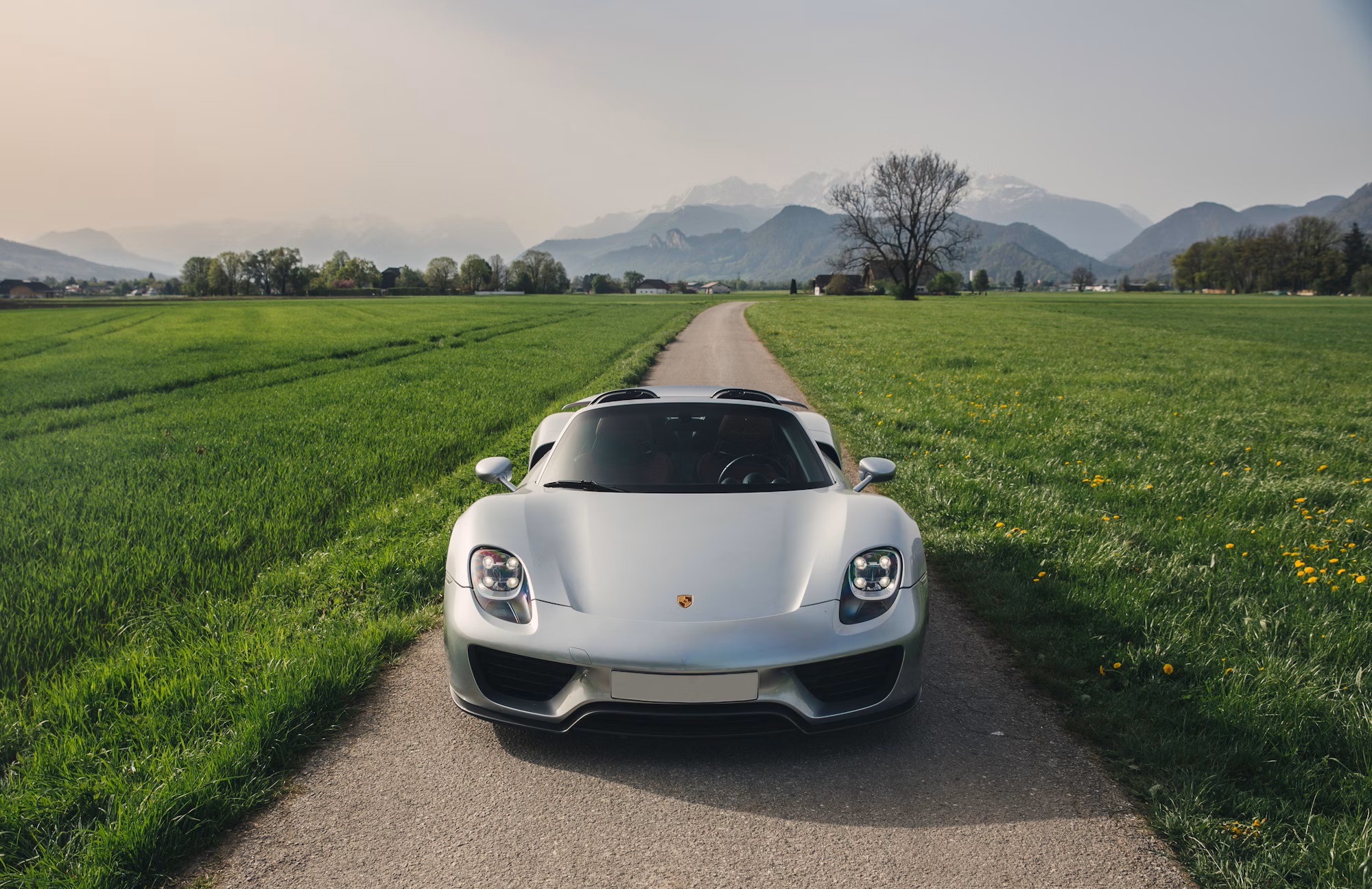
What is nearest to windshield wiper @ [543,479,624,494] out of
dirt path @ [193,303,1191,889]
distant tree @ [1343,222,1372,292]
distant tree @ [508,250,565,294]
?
dirt path @ [193,303,1191,889]

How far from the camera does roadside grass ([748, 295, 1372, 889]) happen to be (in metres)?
2.49

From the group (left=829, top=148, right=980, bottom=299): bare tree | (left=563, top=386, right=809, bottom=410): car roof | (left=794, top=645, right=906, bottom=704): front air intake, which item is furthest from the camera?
(left=829, top=148, right=980, bottom=299): bare tree

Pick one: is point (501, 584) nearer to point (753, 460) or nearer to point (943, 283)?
point (753, 460)

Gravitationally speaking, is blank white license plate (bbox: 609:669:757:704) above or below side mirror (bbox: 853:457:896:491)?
below

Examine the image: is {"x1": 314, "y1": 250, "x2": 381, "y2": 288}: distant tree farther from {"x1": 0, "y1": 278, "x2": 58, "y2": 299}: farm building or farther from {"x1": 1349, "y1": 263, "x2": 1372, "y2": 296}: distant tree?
{"x1": 1349, "y1": 263, "x2": 1372, "y2": 296}: distant tree

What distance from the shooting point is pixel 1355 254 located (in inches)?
3664

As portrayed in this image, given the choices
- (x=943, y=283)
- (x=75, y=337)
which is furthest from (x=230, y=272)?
(x=943, y=283)

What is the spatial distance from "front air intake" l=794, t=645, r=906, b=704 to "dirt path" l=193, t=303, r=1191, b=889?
273 millimetres

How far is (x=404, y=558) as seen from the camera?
187 inches

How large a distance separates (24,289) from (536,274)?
67.5m

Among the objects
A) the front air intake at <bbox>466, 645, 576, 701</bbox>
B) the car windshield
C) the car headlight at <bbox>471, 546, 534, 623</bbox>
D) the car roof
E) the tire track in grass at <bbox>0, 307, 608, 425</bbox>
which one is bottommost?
the tire track in grass at <bbox>0, 307, 608, 425</bbox>

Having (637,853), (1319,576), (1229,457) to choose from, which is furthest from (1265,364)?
(637,853)

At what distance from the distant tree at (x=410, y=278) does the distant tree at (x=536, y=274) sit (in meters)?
16.7

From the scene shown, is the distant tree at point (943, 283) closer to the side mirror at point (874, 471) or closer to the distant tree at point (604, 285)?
the distant tree at point (604, 285)
